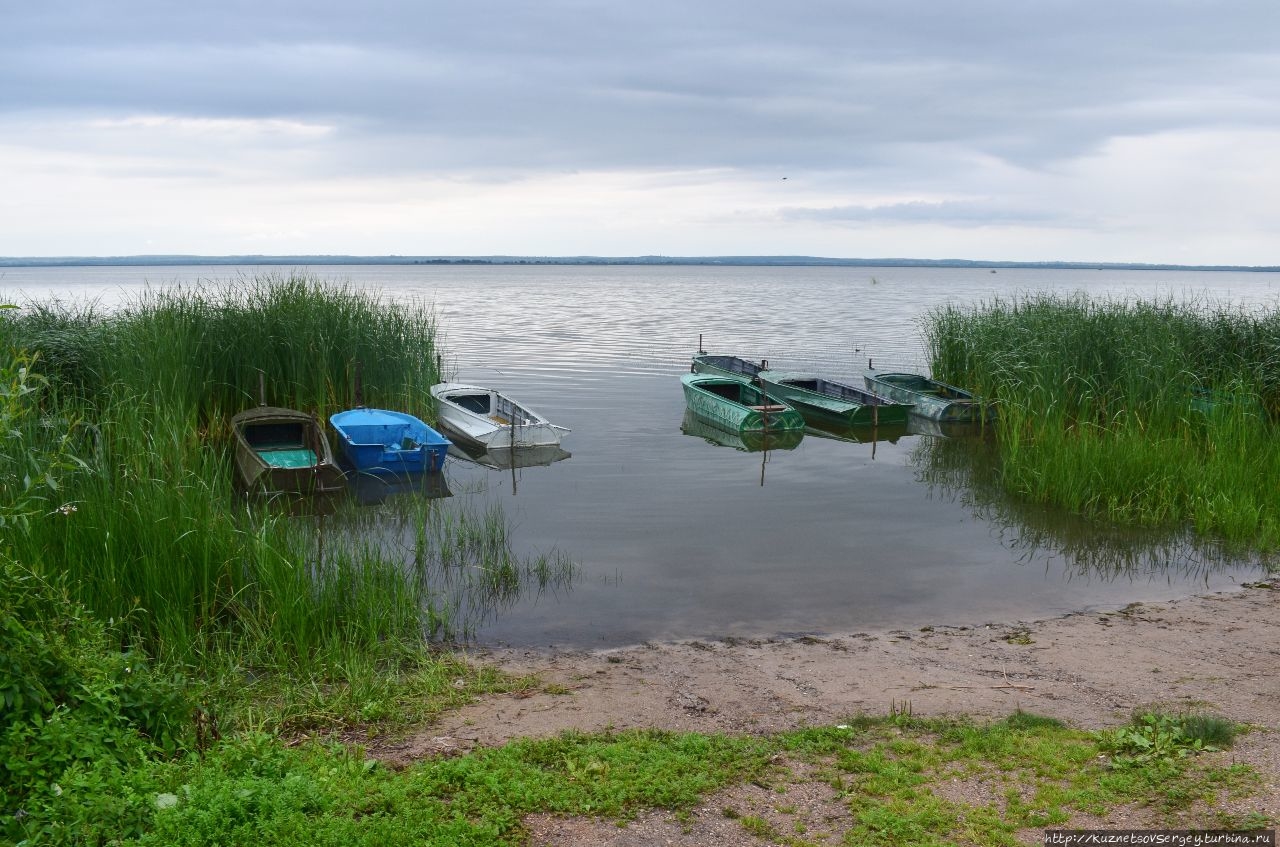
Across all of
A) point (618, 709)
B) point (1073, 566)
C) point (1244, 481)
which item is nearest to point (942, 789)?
point (618, 709)

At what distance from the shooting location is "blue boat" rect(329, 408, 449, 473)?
15641 mm

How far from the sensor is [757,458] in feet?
61.6

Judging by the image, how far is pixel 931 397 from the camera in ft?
70.7

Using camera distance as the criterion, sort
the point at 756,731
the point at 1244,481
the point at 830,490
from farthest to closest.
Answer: the point at 830,490
the point at 1244,481
the point at 756,731

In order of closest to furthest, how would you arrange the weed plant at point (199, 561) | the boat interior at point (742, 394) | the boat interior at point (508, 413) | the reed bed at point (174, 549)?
the weed plant at point (199, 561), the reed bed at point (174, 549), the boat interior at point (508, 413), the boat interior at point (742, 394)

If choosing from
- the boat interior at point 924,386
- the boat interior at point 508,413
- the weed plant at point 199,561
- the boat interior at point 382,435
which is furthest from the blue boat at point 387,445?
the boat interior at point 924,386

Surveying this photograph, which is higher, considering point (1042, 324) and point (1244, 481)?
point (1042, 324)

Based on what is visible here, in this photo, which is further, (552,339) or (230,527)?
(552,339)

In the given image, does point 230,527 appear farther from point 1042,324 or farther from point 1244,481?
point 1042,324

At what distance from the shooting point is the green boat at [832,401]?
21406 mm

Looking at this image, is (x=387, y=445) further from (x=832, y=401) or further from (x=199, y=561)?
(x=832, y=401)

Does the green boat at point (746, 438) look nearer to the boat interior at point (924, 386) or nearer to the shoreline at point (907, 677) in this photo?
the boat interior at point (924, 386)

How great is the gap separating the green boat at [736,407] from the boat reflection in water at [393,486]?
681 centimetres

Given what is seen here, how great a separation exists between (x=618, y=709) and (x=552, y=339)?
36058 mm
